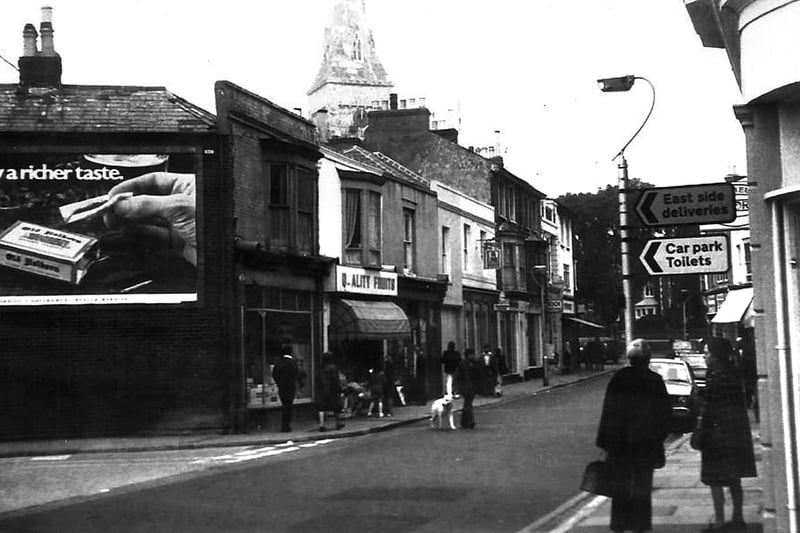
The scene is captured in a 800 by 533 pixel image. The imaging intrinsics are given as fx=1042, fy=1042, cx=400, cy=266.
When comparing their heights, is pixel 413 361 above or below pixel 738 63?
below

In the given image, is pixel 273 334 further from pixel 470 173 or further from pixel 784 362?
pixel 470 173

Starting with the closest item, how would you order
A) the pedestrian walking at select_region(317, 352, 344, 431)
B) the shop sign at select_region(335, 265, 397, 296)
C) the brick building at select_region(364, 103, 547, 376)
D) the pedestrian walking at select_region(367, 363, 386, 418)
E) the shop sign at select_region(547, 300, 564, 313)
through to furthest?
the pedestrian walking at select_region(317, 352, 344, 431) → the pedestrian walking at select_region(367, 363, 386, 418) → the shop sign at select_region(335, 265, 397, 296) → the brick building at select_region(364, 103, 547, 376) → the shop sign at select_region(547, 300, 564, 313)

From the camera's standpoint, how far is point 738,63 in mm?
9672

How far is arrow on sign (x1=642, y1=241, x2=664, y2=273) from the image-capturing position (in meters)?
11.1

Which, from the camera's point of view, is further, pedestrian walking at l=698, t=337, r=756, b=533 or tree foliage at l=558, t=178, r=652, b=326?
tree foliage at l=558, t=178, r=652, b=326

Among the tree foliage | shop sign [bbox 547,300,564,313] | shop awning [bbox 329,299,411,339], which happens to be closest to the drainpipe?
the tree foliage

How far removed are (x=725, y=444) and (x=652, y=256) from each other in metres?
2.34

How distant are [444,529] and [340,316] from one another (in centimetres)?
1856

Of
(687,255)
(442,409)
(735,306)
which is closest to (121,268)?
(442,409)

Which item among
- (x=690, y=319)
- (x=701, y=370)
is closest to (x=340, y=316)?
(x=701, y=370)

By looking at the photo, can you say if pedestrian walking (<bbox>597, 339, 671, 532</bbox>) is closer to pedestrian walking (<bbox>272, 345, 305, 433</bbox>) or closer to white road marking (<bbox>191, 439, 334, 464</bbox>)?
white road marking (<bbox>191, 439, 334, 464</bbox>)

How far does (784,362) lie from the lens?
7.91 meters

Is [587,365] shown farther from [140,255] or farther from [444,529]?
[444,529]

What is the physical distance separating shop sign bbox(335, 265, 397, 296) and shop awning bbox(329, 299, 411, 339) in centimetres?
35
